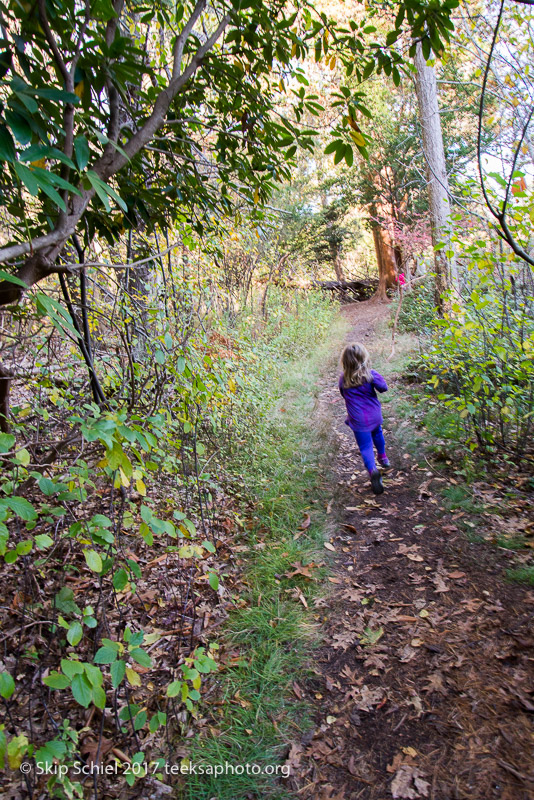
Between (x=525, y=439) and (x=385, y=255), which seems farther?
(x=385, y=255)

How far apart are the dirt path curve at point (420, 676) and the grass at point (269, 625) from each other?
13 centimetres

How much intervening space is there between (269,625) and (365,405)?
2484 mm

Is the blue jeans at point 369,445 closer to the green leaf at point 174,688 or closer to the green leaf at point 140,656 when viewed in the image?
the green leaf at point 174,688

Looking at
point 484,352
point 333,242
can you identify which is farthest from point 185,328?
point 333,242

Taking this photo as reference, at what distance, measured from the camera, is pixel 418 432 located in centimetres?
521

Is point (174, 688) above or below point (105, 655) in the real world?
below

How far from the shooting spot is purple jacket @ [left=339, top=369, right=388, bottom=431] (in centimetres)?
447

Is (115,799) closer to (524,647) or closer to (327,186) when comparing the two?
(524,647)

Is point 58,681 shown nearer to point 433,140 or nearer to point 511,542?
point 511,542

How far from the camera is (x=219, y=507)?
13.3 feet

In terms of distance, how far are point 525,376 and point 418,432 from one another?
6.21 feet

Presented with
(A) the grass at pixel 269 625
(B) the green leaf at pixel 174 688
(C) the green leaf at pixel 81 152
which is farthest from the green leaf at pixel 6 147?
(A) the grass at pixel 269 625

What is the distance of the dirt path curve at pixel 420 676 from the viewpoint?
183cm

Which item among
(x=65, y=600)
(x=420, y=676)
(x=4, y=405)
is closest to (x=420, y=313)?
(x=420, y=676)
